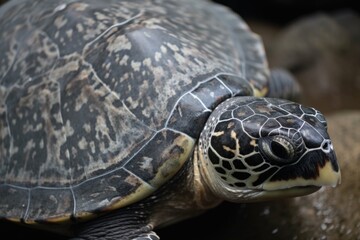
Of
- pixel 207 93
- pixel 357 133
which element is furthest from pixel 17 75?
pixel 357 133

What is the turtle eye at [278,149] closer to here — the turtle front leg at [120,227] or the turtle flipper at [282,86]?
the turtle front leg at [120,227]

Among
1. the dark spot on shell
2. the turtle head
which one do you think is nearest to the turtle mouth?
the turtle head

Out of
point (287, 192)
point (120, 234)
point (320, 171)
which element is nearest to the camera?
point (320, 171)

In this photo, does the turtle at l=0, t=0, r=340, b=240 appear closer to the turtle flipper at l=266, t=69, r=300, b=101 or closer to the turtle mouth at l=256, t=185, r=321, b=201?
the turtle mouth at l=256, t=185, r=321, b=201

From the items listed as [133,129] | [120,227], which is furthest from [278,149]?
[120,227]

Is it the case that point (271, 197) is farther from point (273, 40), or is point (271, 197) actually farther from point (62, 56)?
point (273, 40)

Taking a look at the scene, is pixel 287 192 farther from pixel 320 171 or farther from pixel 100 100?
pixel 100 100

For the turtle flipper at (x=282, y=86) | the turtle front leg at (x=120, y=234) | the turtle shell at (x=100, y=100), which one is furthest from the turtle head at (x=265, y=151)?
the turtle flipper at (x=282, y=86)
